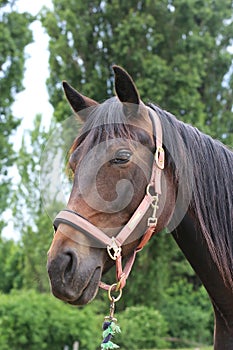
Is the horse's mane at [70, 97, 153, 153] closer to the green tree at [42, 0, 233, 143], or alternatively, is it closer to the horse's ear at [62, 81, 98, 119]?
the horse's ear at [62, 81, 98, 119]

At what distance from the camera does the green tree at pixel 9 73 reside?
8078 millimetres

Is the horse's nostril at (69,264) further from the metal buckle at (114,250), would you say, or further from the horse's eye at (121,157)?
the horse's eye at (121,157)

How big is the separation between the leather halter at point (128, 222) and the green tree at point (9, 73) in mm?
6037

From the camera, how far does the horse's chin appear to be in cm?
192

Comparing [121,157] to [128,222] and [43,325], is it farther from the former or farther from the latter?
[43,325]

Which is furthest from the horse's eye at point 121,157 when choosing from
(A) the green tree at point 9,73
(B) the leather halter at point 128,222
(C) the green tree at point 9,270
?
(C) the green tree at point 9,270

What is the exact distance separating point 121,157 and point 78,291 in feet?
1.82

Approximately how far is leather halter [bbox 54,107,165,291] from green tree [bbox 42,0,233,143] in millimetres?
8978

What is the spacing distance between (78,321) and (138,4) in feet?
23.8

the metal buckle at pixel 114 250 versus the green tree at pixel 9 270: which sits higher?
the green tree at pixel 9 270

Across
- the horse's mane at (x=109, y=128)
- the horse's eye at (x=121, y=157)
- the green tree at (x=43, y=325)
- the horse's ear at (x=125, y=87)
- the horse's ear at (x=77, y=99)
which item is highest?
the horse's ear at (x=77, y=99)

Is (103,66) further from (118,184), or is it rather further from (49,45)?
(118,184)

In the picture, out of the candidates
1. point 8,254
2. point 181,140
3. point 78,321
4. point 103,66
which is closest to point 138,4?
point 103,66

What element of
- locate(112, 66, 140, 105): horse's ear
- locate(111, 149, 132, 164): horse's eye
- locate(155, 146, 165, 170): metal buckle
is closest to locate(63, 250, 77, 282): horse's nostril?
locate(111, 149, 132, 164): horse's eye
